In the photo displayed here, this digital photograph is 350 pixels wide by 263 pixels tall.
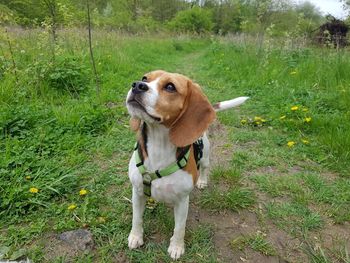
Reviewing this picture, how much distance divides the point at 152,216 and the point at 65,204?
0.77 metres

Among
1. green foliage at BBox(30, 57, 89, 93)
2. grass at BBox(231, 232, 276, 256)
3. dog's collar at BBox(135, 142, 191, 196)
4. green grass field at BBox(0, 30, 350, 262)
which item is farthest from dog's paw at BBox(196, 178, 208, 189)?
green foliage at BBox(30, 57, 89, 93)

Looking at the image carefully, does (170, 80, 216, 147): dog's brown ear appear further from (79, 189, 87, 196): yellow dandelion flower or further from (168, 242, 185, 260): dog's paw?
(79, 189, 87, 196): yellow dandelion flower

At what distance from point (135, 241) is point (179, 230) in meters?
0.36

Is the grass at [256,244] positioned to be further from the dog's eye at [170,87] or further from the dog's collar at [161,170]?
the dog's eye at [170,87]

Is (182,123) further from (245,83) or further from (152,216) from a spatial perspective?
(245,83)

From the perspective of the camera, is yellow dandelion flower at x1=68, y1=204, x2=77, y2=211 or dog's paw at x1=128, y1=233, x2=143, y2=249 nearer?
dog's paw at x1=128, y1=233, x2=143, y2=249

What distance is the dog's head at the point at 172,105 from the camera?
183 centimetres

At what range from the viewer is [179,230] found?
2252mm

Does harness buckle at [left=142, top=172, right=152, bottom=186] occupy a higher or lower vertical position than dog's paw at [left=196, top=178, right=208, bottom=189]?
higher

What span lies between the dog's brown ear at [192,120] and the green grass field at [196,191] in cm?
93

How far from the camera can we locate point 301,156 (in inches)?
149

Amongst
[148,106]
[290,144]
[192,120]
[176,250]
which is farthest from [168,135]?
[290,144]

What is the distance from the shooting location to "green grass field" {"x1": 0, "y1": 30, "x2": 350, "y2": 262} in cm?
239

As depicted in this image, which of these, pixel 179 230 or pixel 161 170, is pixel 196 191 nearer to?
pixel 179 230
